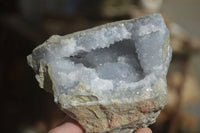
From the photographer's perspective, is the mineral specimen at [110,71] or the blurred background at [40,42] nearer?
the mineral specimen at [110,71]

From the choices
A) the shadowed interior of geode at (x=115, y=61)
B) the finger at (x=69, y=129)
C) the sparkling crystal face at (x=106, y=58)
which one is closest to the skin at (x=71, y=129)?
the finger at (x=69, y=129)

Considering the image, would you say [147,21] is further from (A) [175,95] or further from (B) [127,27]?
(A) [175,95]

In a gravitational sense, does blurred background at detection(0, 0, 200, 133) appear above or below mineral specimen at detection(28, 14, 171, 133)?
below

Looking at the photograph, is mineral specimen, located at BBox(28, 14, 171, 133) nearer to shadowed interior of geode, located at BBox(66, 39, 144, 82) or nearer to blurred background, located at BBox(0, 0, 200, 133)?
shadowed interior of geode, located at BBox(66, 39, 144, 82)

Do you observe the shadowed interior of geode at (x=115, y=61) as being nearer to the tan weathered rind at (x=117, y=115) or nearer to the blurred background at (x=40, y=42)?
the tan weathered rind at (x=117, y=115)

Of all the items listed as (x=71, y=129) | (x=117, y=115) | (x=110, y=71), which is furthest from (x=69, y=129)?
(x=110, y=71)

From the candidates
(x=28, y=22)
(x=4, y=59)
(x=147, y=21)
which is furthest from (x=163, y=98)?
(x=28, y=22)

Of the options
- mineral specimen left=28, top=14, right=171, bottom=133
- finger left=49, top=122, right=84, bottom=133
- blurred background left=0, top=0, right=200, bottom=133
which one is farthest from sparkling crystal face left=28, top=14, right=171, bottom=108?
blurred background left=0, top=0, right=200, bottom=133

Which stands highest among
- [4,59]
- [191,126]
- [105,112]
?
[105,112]
